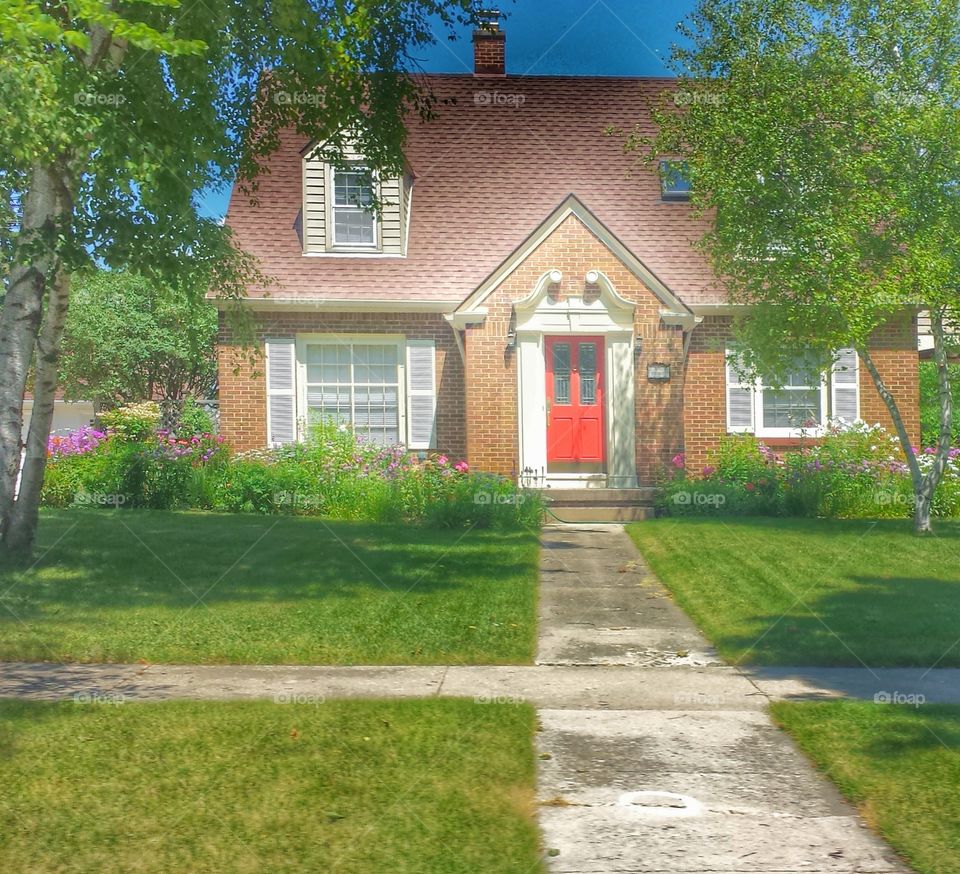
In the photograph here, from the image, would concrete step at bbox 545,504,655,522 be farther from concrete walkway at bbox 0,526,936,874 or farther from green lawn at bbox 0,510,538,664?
concrete walkway at bbox 0,526,936,874

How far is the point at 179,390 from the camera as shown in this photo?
2841 cm

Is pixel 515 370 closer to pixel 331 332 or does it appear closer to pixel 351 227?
pixel 331 332

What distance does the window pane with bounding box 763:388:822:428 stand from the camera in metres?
20.3

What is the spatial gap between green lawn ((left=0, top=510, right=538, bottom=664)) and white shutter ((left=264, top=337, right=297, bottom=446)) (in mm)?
4967

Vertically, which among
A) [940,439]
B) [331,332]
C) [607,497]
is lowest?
[607,497]

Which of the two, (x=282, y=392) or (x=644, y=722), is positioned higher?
(x=282, y=392)

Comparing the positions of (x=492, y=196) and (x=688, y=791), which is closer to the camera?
(x=688, y=791)

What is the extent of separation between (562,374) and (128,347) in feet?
42.1

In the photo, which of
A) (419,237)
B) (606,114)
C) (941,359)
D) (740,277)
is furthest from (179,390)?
(941,359)

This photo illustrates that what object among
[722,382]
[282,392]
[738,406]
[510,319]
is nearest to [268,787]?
[510,319]

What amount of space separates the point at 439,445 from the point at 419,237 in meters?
4.02

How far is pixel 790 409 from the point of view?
20344 millimetres

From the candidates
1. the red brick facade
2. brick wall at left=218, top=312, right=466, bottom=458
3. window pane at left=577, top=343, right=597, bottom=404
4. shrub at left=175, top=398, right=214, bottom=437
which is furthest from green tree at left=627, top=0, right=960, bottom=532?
shrub at left=175, top=398, right=214, bottom=437

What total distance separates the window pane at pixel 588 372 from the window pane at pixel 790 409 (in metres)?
3.56
